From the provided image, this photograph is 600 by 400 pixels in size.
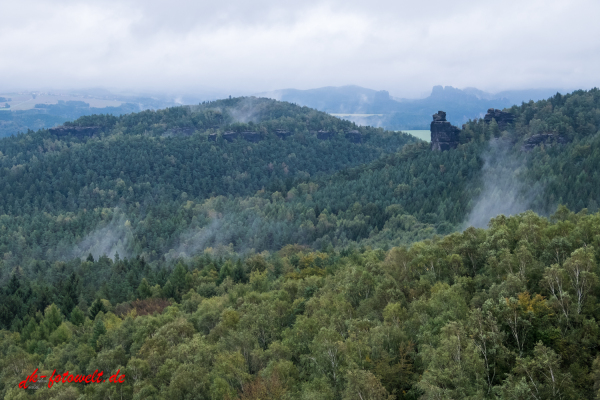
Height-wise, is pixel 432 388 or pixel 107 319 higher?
pixel 432 388

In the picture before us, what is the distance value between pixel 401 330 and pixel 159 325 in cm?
4922

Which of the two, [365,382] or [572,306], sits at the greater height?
[572,306]

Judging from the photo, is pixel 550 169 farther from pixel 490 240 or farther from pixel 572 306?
pixel 572 306

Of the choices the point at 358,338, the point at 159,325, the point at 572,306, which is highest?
the point at 572,306

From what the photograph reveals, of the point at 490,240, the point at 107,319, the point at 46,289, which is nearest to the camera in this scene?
the point at 490,240

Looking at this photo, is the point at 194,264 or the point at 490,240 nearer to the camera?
the point at 490,240

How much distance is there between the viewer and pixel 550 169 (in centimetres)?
18950

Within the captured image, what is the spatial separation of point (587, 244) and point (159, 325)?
72.3 meters

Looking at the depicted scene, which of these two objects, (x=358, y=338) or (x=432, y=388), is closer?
(x=432, y=388)

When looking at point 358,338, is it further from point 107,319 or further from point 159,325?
point 107,319

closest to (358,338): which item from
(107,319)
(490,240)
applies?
(490,240)

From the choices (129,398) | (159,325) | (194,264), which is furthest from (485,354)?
(194,264)

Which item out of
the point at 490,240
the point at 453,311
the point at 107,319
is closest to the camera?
the point at 453,311

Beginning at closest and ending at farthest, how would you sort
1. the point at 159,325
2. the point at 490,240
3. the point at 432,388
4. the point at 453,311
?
the point at 432,388 → the point at 453,311 → the point at 490,240 → the point at 159,325
